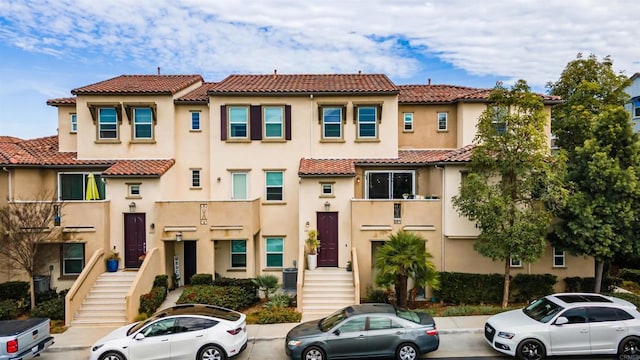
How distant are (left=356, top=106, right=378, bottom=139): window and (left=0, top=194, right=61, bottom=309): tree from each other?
14118mm

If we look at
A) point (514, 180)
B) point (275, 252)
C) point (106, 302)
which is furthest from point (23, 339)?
point (514, 180)

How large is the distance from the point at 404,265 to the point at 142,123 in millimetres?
14333

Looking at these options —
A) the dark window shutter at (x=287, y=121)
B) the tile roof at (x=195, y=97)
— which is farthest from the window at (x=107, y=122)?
the dark window shutter at (x=287, y=121)

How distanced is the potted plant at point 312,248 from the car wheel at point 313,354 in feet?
22.8

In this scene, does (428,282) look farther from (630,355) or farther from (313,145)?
(313,145)

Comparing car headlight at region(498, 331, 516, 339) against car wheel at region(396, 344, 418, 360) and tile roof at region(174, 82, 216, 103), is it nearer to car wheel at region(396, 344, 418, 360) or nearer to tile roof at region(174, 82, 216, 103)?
car wheel at region(396, 344, 418, 360)

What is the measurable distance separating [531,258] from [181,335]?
12301 mm

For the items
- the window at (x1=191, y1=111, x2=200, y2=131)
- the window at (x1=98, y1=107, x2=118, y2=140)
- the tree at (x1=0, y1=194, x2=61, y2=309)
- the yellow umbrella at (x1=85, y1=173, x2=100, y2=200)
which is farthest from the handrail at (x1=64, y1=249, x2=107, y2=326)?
the window at (x1=191, y1=111, x2=200, y2=131)

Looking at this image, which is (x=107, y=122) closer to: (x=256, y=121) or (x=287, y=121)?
(x=256, y=121)

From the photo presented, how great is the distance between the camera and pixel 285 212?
19.9m

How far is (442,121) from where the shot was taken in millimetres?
21469

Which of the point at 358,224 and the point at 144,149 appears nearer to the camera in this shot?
the point at 358,224

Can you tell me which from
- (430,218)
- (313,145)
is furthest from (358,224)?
(313,145)

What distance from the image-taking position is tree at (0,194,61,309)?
52.7 feet
